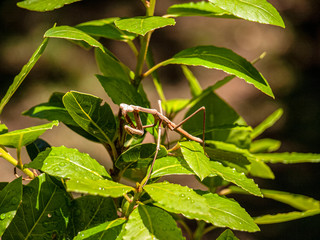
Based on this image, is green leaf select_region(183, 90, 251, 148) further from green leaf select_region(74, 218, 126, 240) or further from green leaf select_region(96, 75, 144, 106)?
green leaf select_region(74, 218, 126, 240)

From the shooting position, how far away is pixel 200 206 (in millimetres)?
474

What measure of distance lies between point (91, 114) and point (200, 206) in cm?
25

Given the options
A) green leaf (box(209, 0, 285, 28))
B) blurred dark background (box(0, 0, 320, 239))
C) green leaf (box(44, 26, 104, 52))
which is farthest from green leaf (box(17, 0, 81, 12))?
blurred dark background (box(0, 0, 320, 239))

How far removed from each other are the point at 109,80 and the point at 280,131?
2.57 m

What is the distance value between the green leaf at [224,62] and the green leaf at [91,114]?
0.52ft

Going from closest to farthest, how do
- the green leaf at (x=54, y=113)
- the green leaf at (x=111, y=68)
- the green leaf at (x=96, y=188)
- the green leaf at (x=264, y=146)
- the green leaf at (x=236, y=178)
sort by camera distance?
the green leaf at (x=96, y=188)
the green leaf at (x=236, y=178)
the green leaf at (x=54, y=113)
the green leaf at (x=111, y=68)
the green leaf at (x=264, y=146)

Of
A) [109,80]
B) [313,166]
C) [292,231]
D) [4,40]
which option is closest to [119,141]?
[109,80]

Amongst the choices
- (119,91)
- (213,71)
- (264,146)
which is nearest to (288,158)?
(264,146)

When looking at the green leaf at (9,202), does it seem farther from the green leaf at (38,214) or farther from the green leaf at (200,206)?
the green leaf at (200,206)

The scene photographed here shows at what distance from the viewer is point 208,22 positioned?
3889mm

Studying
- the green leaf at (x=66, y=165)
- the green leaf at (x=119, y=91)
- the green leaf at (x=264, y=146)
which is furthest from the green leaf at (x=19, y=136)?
the green leaf at (x=264, y=146)

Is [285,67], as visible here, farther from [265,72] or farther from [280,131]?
[280,131]

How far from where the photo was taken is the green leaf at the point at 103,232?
532mm

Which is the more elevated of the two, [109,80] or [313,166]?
[109,80]
